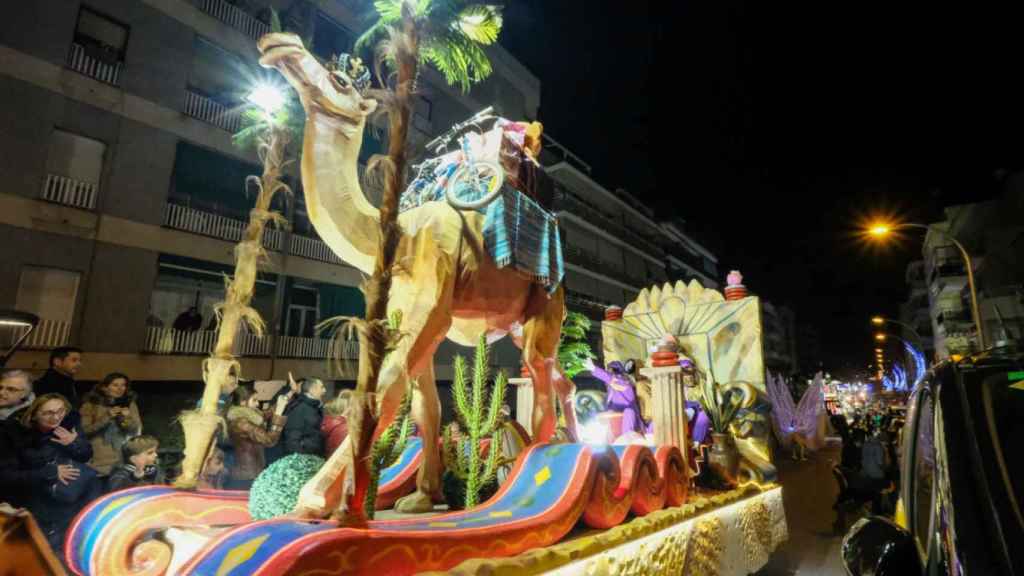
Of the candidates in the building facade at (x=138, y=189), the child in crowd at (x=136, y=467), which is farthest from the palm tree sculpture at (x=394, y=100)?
the building facade at (x=138, y=189)

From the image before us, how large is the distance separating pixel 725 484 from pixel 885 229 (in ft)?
28.5

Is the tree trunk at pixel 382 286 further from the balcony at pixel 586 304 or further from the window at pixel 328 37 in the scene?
the balcony at pixel 586 304

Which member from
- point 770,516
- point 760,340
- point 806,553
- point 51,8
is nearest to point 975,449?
point 770,516

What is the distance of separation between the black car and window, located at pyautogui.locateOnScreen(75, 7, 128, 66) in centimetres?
1496

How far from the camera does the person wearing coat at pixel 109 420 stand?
5.01 meters

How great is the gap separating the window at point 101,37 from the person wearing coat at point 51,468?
11.0 m

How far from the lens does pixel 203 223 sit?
12.7m

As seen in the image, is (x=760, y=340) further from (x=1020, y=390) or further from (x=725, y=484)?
(x=1020, y=390)

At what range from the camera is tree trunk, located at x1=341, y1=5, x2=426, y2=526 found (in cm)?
231

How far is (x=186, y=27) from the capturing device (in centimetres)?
1244

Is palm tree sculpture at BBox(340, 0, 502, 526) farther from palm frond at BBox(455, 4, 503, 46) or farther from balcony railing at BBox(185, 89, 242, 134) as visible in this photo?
balcony railing at BBox(185, 89, 242, 134)

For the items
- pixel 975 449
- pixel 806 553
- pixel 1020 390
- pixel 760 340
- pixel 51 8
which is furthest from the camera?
pixel 51 8

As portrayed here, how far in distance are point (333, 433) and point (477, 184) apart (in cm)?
356

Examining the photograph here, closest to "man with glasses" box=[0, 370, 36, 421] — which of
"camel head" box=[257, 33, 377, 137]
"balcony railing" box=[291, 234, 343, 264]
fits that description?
"camel head" box=[257, 33, 377, 137]
